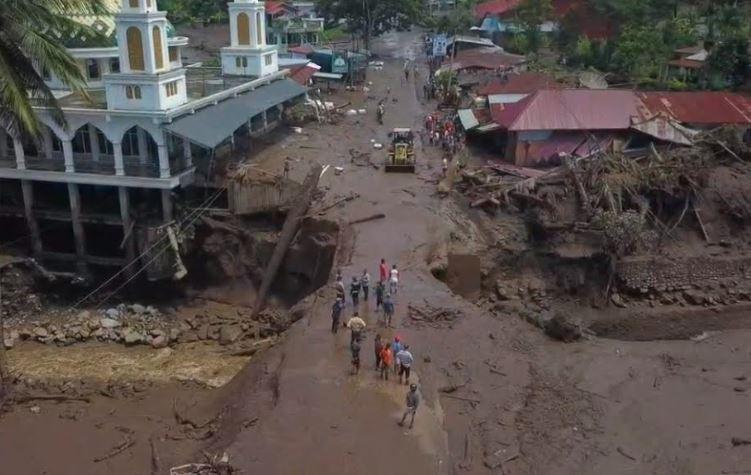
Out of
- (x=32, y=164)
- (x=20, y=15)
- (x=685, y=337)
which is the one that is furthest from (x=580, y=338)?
(x=32, y=164)

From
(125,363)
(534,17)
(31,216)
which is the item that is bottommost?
(125,363)

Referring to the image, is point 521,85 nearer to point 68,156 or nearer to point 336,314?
point 68,156

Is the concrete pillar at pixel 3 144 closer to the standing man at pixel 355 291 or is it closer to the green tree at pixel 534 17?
the standing man at pixel 355 291

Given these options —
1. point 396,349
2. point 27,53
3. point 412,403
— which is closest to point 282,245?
point 396,349

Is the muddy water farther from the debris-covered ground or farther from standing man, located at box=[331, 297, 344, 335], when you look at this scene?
standing man, located at box=[331, 297, 344, 335]

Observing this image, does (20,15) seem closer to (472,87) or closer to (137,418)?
(137,418)

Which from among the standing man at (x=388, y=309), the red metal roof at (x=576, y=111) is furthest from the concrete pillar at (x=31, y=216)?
the red metal roof at (x=576, y=111)
